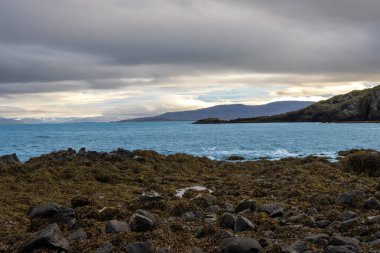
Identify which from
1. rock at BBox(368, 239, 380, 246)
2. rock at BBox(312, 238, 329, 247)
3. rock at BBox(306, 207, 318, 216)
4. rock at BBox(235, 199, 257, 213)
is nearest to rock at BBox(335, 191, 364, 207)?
rock at BBox(306, 207, 318, 216)

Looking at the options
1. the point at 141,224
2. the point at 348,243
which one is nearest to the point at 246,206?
the point at 141,224

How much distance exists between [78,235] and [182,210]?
442 cm

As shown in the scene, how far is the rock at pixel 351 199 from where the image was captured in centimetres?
1486

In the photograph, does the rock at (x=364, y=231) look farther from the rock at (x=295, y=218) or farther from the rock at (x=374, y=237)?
the rock at (x=295, y=218)

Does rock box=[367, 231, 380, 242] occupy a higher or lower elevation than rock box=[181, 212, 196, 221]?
higher

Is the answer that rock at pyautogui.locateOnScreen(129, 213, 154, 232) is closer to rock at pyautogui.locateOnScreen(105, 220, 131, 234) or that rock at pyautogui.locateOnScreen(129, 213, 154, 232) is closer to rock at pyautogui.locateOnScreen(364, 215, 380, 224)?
rock at pyautogui.locateOnScreen(105, 220, 131, 234)

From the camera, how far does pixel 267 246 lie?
376 inches

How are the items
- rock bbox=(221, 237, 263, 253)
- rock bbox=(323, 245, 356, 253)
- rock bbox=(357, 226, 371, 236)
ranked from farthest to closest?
rock bbox=(357, 226, 371, 236) → rock bbox=(221, 237, 263, 253) → rock bbox=(323, 245, 356, 253)

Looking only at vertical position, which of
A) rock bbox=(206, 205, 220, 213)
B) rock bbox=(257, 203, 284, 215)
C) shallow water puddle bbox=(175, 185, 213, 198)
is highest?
rock bbox=(257, 203, 284, 215)

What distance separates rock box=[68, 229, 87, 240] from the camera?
1119cm

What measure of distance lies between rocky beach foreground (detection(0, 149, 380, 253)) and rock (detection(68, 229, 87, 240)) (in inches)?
1.0

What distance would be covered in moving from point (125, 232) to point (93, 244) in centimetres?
100

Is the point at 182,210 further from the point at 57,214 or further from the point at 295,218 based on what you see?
the point at 57,214

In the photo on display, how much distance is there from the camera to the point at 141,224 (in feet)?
38.2
